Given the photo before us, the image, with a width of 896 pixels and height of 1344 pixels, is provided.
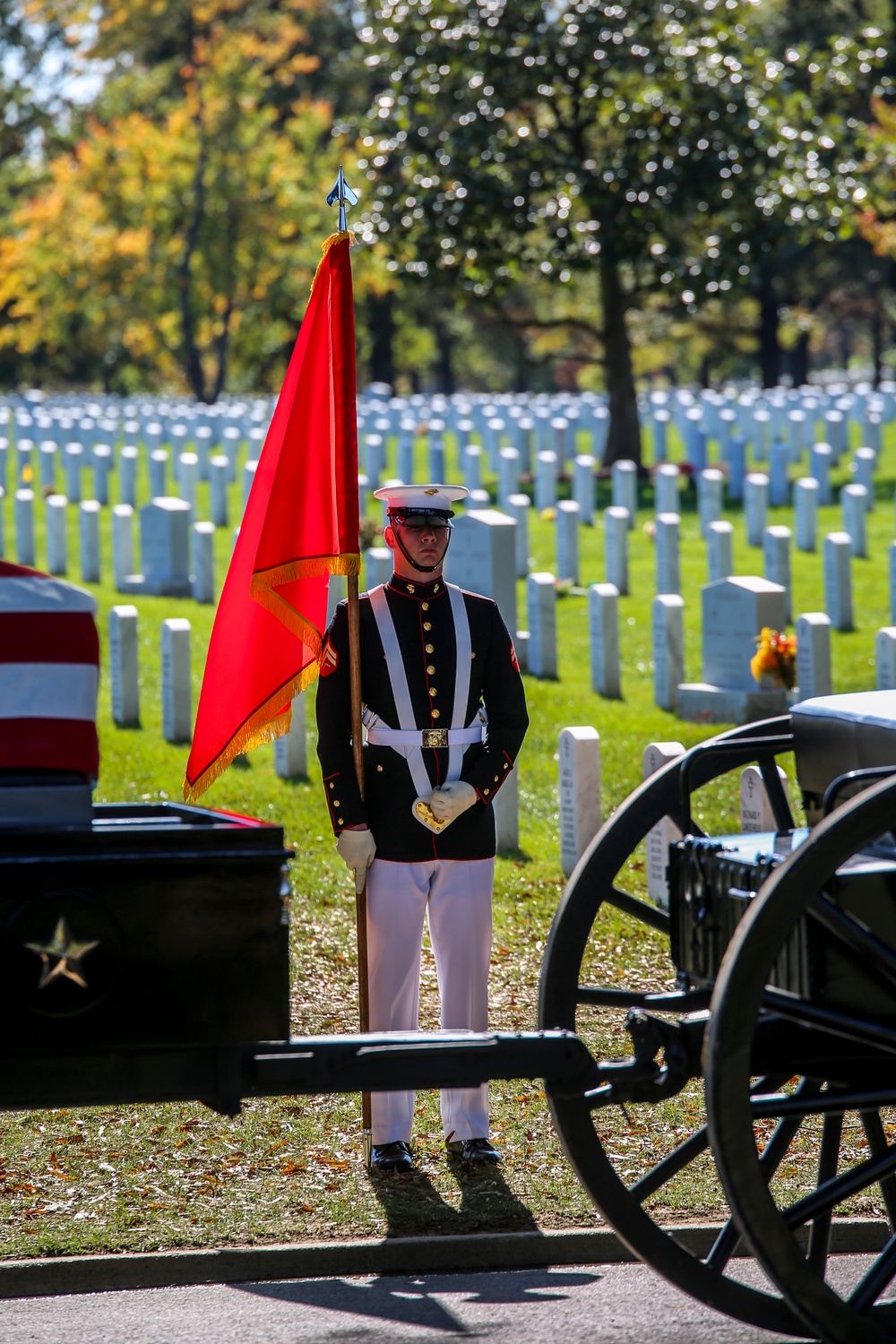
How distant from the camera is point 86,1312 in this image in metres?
3.95

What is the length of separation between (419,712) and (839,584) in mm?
8417

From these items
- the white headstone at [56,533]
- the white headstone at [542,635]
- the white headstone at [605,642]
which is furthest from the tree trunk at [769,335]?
the white headstone at [605,642]

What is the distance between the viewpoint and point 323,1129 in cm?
509

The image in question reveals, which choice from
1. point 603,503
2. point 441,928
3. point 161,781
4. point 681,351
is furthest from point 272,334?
point 441,928

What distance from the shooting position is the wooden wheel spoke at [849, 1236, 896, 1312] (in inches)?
131

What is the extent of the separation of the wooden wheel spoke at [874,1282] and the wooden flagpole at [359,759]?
1695mm

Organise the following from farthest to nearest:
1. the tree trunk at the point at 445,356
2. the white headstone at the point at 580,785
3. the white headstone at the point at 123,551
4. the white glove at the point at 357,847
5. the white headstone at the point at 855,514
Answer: the tree trunk at the point at 445,356 < the white headstone at the point at 855,514 < the white headstone at the point at 123,551 < the white headstone at the point at 580,785 < the white glove at the point at 357,847

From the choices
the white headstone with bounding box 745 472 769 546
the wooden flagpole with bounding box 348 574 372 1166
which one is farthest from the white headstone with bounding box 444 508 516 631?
the white headstone with bounding box 745 472 769 546

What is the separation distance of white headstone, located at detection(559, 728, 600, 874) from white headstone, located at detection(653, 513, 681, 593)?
619 centimetres

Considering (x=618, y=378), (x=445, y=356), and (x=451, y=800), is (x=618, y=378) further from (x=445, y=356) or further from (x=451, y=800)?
(x=445, y=356)

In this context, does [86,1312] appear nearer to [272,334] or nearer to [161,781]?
[161,781]

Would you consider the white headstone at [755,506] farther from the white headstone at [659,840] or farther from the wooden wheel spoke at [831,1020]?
the wooden wheel spoke at [831,1020]

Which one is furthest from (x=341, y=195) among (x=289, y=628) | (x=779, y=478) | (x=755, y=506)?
(x=779, y=478)

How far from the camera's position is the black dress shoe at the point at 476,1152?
4.77 m
